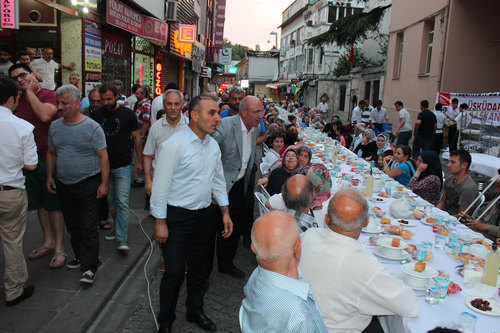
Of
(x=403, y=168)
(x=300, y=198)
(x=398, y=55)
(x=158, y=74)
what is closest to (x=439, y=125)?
(x=398, y=55)

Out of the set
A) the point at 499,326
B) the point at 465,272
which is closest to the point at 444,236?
the point at 465,272

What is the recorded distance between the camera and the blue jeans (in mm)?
4730

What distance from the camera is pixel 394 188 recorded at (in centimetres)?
566

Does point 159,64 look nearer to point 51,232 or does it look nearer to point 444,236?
point 51,232

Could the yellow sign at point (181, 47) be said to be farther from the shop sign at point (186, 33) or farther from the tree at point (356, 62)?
the tree at point (356, 62)

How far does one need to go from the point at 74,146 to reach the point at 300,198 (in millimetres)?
2220

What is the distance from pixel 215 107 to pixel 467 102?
11.1 meters

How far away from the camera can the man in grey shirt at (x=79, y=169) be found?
12.6 feet

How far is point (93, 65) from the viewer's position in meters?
9.77

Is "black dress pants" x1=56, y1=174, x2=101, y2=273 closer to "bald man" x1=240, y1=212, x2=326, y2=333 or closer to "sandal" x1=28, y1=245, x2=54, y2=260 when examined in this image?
"sandal" x1=28, y1=245, x2=54, y2=260

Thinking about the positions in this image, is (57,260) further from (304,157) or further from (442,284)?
(442,284)

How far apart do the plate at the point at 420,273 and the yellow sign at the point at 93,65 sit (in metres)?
8.64

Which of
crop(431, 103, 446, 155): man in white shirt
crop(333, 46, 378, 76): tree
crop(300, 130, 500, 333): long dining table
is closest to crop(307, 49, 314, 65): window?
crop(333, 46, 378, 76): tree

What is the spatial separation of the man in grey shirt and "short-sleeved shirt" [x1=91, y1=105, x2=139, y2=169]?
0.59 metres
